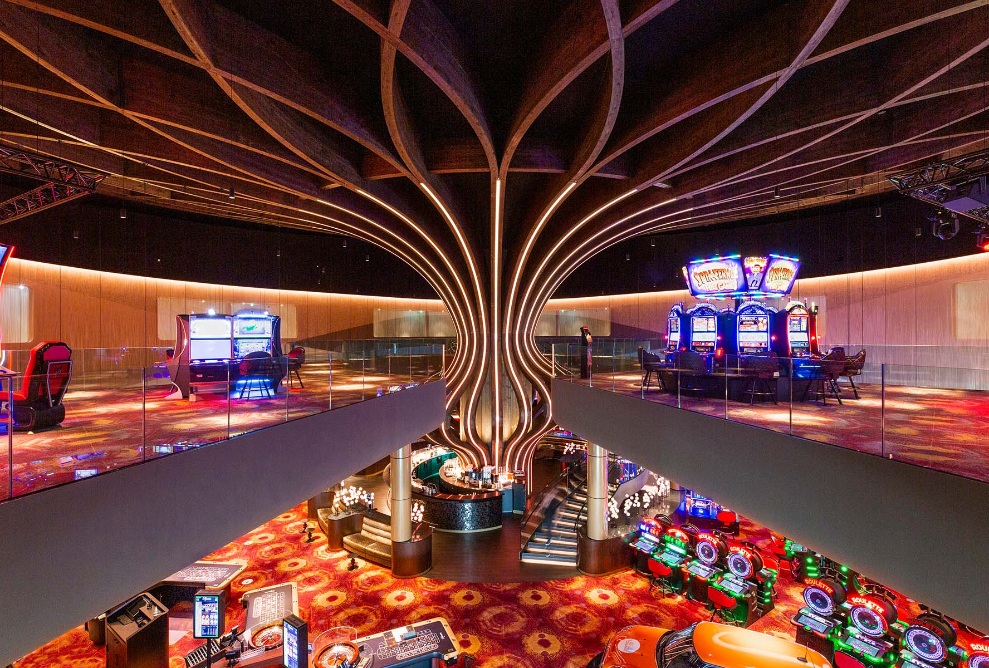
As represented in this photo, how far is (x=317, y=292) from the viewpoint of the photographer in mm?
16938

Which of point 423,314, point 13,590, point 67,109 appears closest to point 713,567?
point 13,590

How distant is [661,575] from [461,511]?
5070 millimetres

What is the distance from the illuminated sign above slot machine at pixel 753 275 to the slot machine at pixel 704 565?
211 inches

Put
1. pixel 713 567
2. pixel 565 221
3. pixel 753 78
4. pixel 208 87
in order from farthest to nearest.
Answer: pixel 565 221, pixel 713 567, pixel 208 87, pixel 753 78

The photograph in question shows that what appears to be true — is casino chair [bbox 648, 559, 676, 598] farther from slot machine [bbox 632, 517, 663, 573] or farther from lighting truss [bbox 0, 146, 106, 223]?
lighting truss [bbox 0, 146, 106, 223]

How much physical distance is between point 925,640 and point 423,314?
17045 millimetres

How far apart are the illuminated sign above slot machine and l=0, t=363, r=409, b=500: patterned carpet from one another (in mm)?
7991

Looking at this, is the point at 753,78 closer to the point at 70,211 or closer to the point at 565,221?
the point at 565,221

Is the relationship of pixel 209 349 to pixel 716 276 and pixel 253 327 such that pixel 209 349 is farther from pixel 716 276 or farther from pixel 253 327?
pixel 716 276

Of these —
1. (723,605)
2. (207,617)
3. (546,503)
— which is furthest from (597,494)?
(207,617)

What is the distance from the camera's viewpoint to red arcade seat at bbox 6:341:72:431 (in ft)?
12.6

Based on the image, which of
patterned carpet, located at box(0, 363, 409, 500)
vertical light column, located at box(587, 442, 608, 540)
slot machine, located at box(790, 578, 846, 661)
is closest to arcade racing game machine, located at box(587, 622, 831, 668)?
slot machine, located at box(790, 578, 846, 661)

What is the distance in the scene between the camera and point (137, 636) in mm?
6234

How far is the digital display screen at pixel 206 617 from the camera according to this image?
6.43 m
